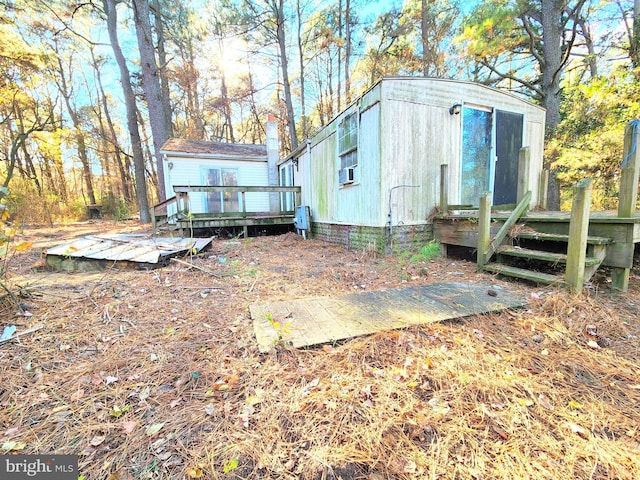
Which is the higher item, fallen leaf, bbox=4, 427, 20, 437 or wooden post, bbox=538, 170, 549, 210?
wooden post, bbox=538, 170, 549, 210

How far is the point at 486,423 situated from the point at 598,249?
270cm

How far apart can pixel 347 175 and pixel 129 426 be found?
5.18 m

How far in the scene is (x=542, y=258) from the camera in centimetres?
297

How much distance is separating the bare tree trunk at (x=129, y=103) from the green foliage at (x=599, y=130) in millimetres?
15470

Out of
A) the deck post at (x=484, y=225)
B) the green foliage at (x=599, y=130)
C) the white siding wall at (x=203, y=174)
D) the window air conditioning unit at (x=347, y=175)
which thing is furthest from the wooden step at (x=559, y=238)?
the white siding wall at (x=203, y=174)

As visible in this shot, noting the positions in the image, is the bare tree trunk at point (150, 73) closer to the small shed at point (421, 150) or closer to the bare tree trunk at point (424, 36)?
the small shed at point (421, 150)

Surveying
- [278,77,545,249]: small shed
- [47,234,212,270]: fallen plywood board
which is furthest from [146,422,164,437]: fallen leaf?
[278,77,545,249]: small shed

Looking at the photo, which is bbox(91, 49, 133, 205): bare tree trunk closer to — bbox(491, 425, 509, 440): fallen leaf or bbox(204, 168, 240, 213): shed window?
bbox(204, 168, 240, 213): shed window

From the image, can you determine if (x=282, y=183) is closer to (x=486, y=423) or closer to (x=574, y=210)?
(x=574, y=210)

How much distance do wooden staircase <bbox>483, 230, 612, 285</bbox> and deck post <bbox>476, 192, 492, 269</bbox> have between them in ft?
0.44

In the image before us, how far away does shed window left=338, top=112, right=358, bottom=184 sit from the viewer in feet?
18.0

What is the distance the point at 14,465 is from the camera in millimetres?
1180

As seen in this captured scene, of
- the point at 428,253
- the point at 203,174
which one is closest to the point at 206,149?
the point at 203,174

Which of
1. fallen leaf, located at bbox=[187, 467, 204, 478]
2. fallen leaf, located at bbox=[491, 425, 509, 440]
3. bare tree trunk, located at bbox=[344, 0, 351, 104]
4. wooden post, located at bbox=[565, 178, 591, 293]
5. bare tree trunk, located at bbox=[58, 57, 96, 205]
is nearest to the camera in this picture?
fallen leaf, located at bbox=[187, 467, 204, 478]
